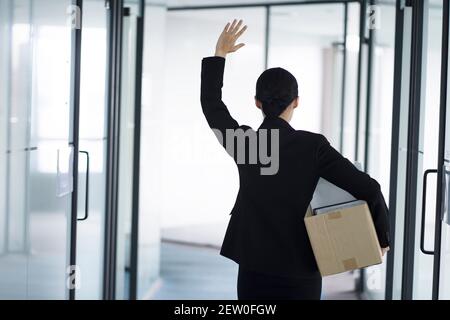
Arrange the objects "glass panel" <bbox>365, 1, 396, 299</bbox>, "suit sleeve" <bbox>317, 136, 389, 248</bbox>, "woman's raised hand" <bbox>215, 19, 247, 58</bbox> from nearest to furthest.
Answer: "suit sleeve" <bbox>317, 136, 389, 248</bbox>
"woman's raised hand" <bbox>215, 19, 247, 58</bbox>
"glass panel" <bbox>365, 1, 396, 299</bbox>

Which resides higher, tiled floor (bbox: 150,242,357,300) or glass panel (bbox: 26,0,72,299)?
glass panel (bbox: 26,0,72,299)

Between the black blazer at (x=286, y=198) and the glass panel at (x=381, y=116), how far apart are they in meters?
2.20

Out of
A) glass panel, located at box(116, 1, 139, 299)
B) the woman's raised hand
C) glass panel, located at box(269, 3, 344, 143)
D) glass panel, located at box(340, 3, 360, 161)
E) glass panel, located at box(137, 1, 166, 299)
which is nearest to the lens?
the woman's raised hand

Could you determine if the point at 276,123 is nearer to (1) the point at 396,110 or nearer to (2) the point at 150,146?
(1) the point at 396,110

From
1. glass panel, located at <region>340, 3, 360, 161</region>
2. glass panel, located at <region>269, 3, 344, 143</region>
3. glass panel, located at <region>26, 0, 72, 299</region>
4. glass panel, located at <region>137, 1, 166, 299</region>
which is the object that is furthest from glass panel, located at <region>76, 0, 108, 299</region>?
glass panel, located at <region>269, 3, 344, 143</region>

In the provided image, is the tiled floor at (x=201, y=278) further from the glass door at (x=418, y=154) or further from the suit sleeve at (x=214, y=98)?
the suit sleeve at (x=214, y=98)

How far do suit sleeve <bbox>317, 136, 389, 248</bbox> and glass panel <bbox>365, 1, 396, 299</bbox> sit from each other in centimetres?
217

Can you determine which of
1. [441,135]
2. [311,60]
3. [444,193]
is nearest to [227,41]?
[441,135]

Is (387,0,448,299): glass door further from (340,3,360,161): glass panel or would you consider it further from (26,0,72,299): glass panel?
(340,3,360,161): glass panel

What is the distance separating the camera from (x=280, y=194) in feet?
5.93

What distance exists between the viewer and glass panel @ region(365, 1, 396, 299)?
13.3ft

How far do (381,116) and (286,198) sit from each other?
9.15 feet

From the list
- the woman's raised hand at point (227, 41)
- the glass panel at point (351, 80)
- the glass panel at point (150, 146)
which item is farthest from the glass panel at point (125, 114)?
the glass panel at point (351, 80)

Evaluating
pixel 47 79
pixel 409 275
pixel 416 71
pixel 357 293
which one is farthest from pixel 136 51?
pixel 357 293
